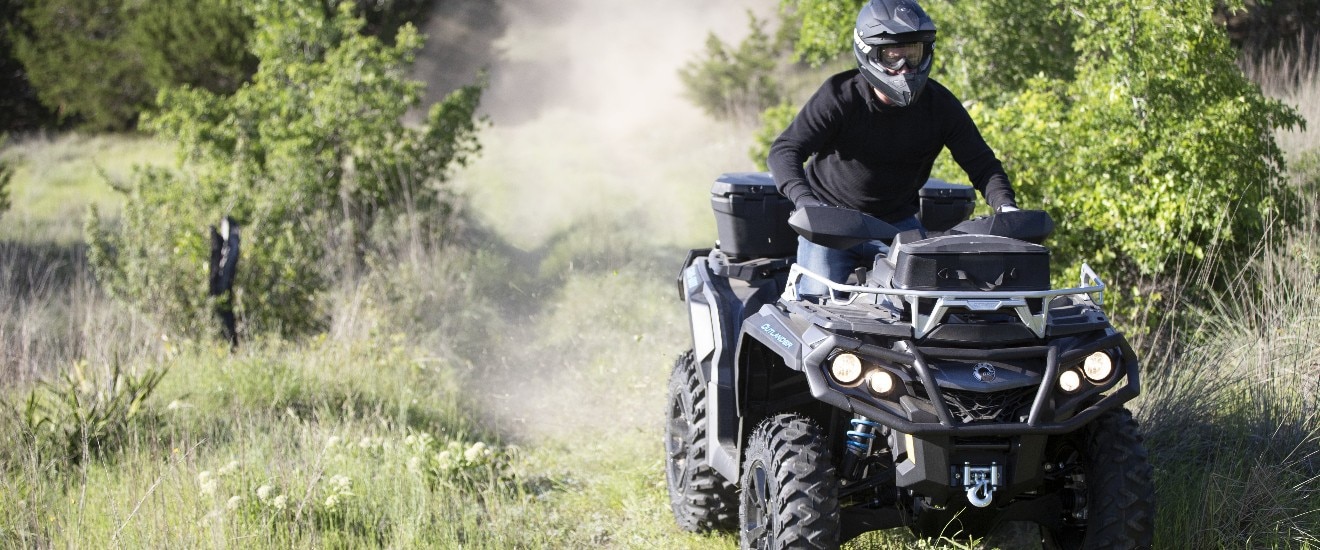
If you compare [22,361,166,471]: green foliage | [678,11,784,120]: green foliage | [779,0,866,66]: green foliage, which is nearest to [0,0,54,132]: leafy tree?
[678,11,784,120]: green foliage

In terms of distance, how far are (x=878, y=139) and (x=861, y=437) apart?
119 centimetres

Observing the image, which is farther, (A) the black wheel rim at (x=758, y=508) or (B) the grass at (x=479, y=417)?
(B) the grass at (x=479, y=417)

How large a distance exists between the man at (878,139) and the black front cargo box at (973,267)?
0.56m

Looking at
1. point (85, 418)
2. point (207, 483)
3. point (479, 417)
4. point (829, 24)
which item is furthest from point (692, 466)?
point (829, 24)

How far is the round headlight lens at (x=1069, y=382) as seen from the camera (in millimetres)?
3270

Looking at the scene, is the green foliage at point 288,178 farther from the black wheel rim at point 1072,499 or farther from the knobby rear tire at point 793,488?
the black wheel rim at point 1072,499

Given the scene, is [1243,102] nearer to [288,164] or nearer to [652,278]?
[652,278]

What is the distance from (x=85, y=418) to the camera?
557 centimetres

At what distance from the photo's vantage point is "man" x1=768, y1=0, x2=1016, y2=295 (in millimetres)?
4012

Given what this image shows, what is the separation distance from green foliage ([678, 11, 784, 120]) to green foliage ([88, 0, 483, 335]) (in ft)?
23.8

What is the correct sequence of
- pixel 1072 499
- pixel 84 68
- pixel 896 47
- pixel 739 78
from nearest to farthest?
pixel 1072 499 → pixel 896 47 → pixel 739 78 → pixel 84 68

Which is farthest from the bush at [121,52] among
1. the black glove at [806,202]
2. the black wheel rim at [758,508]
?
the black wheel rim at [758,508]

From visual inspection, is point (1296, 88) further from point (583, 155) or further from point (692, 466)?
point (583, 155)

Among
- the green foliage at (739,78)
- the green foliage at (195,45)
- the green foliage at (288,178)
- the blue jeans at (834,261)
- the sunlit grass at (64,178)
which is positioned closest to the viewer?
the blue jeans at (834,261)
